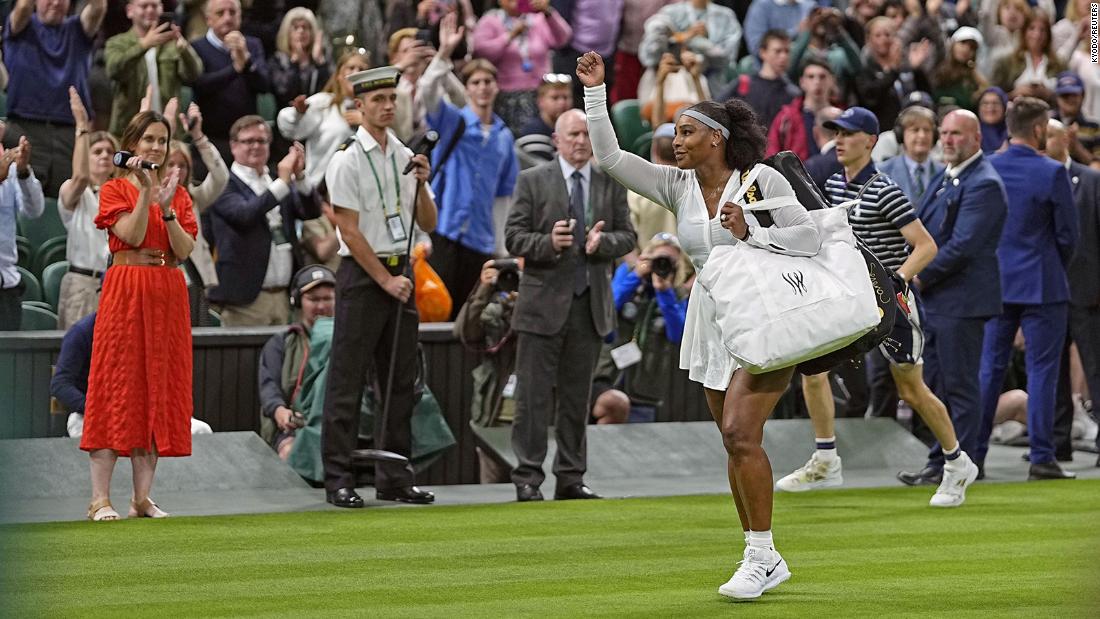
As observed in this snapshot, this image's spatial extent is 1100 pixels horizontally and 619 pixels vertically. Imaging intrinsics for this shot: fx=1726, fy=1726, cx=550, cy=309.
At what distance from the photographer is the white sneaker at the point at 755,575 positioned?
21.8 ft

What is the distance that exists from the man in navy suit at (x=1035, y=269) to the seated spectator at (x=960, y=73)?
5767 mm

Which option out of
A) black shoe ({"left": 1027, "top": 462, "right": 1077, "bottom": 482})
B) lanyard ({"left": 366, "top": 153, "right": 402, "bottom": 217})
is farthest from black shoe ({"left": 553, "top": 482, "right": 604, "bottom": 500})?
black shoe ({"left": 1027, "top": 462, "right": 1077, "bottom": 482})

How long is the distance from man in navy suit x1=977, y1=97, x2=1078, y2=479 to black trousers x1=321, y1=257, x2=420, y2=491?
4.33 m

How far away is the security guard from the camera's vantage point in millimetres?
9844

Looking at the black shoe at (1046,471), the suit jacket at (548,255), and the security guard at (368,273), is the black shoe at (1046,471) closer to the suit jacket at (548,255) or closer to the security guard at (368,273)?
the suit jacket at (548,255)

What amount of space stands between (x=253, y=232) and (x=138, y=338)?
3.43 metres

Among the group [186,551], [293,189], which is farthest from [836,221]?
[293,189]

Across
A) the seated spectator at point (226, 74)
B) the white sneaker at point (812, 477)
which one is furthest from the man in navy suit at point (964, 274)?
the seated spectator at point (226, 74)

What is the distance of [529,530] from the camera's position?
29.3 feet

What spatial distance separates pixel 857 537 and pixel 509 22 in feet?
26.1

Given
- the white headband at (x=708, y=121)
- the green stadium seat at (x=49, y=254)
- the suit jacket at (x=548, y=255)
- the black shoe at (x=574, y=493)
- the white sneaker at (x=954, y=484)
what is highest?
the white headband at (x=708, y=121)

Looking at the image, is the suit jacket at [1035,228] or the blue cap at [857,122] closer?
the blue cap at [857,122]

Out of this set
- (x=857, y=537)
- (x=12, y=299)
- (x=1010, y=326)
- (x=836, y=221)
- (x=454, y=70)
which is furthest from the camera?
(x=454, y=70)

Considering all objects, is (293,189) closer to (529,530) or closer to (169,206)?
(169,206)
